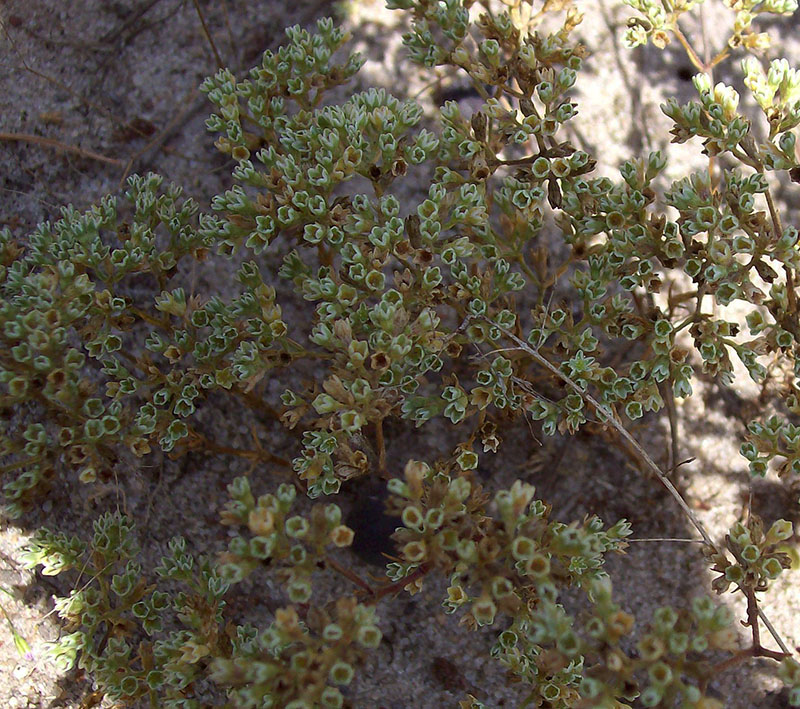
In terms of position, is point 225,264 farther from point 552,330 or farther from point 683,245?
point 683,245

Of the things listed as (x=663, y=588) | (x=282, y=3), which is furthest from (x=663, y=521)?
(x=282, y=3)

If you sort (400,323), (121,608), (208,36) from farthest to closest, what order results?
(208,36) < (121,608) < (400,323)

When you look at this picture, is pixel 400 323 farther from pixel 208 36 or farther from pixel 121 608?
pixel 208 36

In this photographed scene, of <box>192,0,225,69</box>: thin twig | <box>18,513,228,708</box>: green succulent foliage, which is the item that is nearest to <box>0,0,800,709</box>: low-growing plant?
<box>18,513,228,708</box>: green succulent foliage

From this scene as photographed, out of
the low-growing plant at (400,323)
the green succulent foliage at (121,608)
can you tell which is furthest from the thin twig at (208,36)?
the green succulent foliage at (121,608)

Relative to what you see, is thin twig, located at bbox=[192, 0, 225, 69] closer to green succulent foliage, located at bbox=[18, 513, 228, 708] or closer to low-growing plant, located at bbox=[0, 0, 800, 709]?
low-growing plant, located at bbox=[0, 0, 800, 709]

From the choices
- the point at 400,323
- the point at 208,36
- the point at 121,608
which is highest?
the point at 208,36

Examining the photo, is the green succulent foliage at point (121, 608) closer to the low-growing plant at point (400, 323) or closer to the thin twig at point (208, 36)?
the low-growing plant at point (400, 323)

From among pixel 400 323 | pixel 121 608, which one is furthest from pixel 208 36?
pixel 121 608

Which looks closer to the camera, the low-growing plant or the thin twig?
the low-growing plant

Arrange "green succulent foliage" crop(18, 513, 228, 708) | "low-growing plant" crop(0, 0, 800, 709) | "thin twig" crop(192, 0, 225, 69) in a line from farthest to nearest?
"thin twig" crop(192, 0, 225, 69) < "green succulent foliage" crop(18, 513, 228, 708) < "low-growing plant" crop(0, 0, 800, 709)

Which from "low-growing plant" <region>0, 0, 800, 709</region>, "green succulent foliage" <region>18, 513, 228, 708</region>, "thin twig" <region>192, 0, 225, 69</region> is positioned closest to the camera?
"low-growing plant" <region>0, 0, 800, 709</region>
